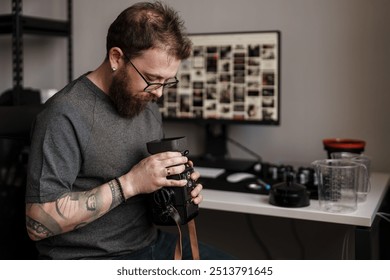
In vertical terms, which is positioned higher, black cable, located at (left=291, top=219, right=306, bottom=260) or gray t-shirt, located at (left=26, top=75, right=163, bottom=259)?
gray t-shirt, located at (left=26, top=75, right=163, bottom=259)

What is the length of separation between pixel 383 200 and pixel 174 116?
2.75ft

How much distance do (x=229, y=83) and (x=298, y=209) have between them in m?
0.65

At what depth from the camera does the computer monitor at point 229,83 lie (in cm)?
187

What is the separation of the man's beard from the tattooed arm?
0.20m

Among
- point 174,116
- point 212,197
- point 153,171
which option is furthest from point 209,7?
point 153,171

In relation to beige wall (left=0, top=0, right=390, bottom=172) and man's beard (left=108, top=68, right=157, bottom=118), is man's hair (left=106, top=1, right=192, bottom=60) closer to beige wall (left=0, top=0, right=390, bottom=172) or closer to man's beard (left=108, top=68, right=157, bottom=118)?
man's beard (left=108, top=68, right=157, bottom=118)

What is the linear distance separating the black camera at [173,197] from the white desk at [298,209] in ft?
0.71

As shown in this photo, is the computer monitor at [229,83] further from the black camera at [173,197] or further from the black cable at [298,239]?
the black camera at [173,197]

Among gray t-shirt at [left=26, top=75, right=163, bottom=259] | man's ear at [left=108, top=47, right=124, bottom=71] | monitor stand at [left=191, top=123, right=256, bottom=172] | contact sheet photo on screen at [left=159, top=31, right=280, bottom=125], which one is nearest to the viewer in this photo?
gray t-shirt at [left=26, top=75, right=163, bottom=259]

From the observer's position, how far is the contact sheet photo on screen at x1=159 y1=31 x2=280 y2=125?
1.87 metres

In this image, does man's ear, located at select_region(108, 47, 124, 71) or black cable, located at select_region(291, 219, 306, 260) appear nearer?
man's ear, located at select_region(108, 47, 124, 71)

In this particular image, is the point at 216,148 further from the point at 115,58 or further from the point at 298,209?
the point at 115,58

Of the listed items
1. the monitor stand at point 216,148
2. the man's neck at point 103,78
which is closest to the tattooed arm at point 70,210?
the man's neck at point 103,78

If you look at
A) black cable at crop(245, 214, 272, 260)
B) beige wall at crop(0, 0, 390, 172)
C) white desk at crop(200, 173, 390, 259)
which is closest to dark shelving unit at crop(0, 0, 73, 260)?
white desk at crop(200, 173, 390, 259)
